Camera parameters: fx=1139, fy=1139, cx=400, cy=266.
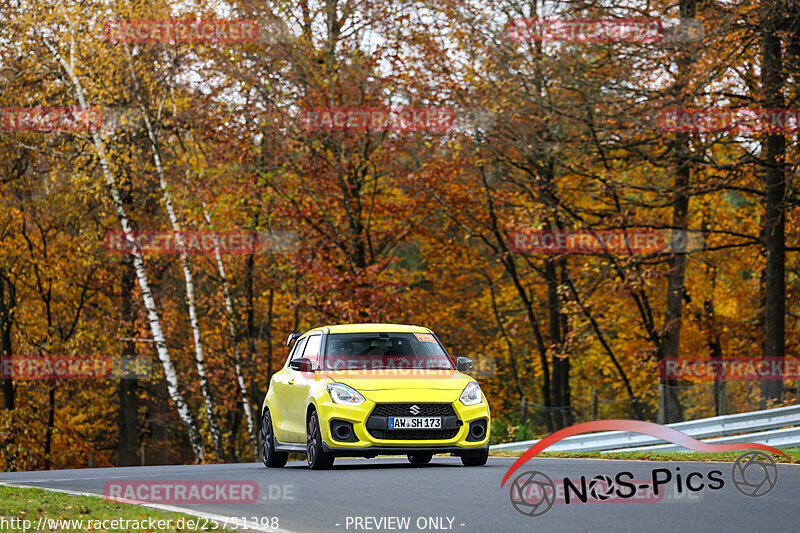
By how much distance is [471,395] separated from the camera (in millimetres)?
13523

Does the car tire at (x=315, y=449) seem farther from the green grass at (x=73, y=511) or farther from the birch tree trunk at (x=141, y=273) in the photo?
the birch tree trunk at (x=141, y=273)

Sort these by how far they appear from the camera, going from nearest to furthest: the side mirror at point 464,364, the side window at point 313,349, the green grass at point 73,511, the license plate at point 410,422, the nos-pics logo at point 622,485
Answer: the green grass at point 73,511 < the nos-pics logo at point 622,485 < the license plate at point 410,422 < the side mirror at point 464,364 < the side window at point 313,349

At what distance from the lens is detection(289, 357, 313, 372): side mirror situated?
46.4 feet

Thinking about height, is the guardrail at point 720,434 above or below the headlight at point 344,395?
below

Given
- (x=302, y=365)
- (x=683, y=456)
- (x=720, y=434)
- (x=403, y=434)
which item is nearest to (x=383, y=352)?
(x=302, y=365)

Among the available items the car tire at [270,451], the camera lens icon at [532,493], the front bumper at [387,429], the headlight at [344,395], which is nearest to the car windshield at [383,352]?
the headlight at [344,395]

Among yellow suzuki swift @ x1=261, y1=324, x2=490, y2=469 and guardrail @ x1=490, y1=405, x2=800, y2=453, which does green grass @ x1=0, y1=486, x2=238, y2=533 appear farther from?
guardrail @ x1=490, y1=405, x2=800, y2=453

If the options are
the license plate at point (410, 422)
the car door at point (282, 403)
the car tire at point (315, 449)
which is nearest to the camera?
the license plate at point (410, 422)

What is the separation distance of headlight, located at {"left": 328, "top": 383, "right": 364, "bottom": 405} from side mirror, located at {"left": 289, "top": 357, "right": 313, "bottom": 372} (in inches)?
32.7

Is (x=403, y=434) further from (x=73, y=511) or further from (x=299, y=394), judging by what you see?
(x=73, y=511)

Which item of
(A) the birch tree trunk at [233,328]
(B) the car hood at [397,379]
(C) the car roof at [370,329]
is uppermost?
(C) the car roof at [370,329]

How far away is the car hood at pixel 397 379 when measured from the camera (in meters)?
13.4

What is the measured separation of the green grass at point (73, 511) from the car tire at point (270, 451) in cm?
406

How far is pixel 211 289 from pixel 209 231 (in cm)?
1046
